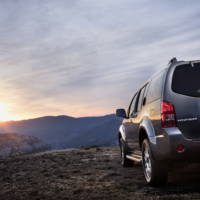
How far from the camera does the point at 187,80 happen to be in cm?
561

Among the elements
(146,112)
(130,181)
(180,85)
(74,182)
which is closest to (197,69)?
(180,85)

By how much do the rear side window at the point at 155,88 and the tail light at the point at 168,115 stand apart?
30 centimetres

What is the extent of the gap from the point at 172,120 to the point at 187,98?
1.19 feet

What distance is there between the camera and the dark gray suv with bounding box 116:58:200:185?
5.31 meters

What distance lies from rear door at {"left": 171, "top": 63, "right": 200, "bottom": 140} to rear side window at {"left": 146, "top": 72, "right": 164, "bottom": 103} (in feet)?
0.91

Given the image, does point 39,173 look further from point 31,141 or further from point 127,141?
point 31,141

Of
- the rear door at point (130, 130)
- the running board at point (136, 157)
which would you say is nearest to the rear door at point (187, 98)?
the running board at point (136, 157)

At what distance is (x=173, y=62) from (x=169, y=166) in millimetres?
1524

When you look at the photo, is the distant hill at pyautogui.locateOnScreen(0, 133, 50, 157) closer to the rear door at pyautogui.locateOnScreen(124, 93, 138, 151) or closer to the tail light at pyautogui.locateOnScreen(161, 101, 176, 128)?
the rear door at pyautogui.locateOnScreen(124, 93, 138, 151)

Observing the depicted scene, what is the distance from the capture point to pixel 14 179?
320 inches

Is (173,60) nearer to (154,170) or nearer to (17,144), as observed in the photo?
(154,170)

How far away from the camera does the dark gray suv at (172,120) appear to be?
5312mm

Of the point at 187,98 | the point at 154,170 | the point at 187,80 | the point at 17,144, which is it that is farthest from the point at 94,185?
the point at 17,144

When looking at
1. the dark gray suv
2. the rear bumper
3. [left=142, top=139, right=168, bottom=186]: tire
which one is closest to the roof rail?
the dark gray suv
